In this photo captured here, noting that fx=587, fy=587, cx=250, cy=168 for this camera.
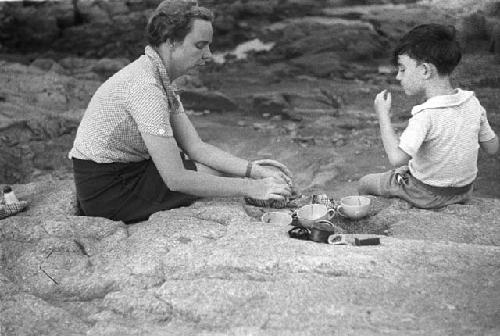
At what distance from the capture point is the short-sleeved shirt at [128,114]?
2562mm

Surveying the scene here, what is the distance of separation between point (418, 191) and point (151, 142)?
1.37 m

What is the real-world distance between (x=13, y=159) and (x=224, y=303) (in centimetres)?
411

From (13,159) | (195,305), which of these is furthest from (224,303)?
(13,159)

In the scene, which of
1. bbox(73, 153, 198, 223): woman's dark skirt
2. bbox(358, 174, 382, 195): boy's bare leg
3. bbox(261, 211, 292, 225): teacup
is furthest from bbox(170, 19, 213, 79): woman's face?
bbox(358, 174, 382, 195): boy's bare leg

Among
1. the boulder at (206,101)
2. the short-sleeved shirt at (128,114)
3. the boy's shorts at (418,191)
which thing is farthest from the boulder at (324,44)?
the short-sleeved shirt at (128,114)

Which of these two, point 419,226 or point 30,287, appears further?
point 419,226

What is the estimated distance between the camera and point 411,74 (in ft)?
9.31

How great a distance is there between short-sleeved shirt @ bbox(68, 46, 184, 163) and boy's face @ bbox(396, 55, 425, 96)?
3.68 feet

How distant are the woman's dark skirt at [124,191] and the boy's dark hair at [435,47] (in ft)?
4.34

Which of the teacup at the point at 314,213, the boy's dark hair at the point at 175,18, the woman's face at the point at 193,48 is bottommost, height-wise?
the teacup at the point at 314,213

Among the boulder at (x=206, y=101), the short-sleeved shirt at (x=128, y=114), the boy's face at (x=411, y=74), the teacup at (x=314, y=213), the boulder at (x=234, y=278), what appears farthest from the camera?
the boulder at (x=206, y=101)

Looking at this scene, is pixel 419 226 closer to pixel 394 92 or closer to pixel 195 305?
pixel 195 305

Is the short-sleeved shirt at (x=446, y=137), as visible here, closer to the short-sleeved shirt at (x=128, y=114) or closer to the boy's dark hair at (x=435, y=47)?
the boy's dark hair at (x=435, y=47)

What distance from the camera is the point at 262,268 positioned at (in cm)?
218
